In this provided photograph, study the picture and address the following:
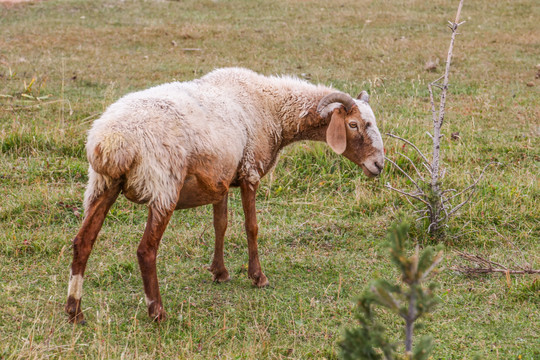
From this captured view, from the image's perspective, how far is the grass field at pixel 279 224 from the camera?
443 cm

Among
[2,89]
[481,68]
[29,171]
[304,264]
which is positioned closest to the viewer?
[304,264]

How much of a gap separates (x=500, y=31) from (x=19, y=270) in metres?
13.8

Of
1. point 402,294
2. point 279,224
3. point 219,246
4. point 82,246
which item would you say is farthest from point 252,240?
point 402,294

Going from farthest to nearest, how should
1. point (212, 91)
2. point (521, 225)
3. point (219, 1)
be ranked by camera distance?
point (219, 1)
point (521, 225)
point (212, 91)

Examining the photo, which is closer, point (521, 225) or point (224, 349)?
point (224, 349)

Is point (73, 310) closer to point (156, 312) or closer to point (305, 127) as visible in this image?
point (156, 312)

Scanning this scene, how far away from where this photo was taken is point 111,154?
13.1 ft

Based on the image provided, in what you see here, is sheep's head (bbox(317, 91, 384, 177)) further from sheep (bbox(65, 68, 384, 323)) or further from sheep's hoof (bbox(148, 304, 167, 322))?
sheep's hoof (bbox(148, 304, 167, 322))

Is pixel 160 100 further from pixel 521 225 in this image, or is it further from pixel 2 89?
pixel 2 89

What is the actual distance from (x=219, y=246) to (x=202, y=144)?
120 centimetres

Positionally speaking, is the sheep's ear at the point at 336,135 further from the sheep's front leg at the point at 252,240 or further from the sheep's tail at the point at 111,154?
the sheep's tail at the point at 111,154

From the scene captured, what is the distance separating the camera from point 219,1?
1817 cm

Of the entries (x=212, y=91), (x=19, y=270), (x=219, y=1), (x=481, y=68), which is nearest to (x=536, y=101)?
(x=481, y=68)

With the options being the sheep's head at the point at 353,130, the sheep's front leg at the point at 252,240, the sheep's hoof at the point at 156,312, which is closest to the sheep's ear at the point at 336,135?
the sheep's head at the point at 353,130
